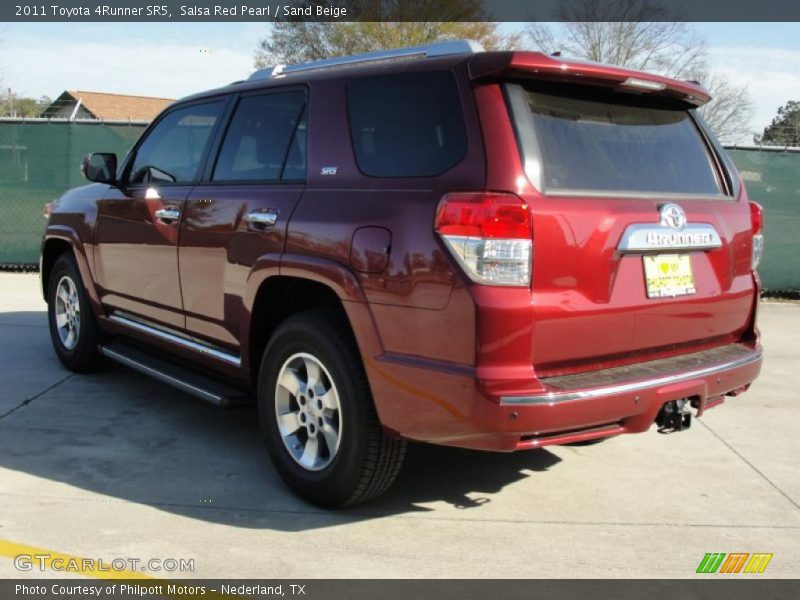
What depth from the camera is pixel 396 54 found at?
3.71m

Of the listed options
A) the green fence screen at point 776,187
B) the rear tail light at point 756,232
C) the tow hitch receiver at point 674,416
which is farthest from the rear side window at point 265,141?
the green fence screen at point 776,187

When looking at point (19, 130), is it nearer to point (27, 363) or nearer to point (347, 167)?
point (27, 363)

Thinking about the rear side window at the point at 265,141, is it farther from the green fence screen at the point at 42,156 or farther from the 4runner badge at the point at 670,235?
the green fence screen at the point at 42,156

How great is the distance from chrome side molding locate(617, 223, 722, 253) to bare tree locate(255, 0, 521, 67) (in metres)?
34.6

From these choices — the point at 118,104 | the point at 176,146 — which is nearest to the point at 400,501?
the point at 176,146

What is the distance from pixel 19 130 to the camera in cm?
1123

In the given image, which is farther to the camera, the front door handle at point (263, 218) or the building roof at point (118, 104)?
the building roof at point (118, 104)

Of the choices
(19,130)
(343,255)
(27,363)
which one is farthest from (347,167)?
(19,130)

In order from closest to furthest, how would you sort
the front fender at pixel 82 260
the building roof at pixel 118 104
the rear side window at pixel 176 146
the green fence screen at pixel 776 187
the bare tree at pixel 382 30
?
1. the rear side window at pixel 176 146
2. the front fender at pixel 82 260
3. the green fence screen at pixel 776 187
4. the bare tree at pixel 382 30
5. the building roof at pixel 118 104

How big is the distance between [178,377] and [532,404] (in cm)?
238

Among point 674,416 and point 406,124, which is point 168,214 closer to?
point 406,124

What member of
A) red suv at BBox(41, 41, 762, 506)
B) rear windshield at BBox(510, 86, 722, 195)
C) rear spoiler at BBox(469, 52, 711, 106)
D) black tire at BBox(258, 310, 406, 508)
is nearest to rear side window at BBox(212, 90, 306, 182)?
red suv at BBox(41, 41, 762, 506)

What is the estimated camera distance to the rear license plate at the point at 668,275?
338 centimetres

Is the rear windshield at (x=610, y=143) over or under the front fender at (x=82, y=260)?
over
